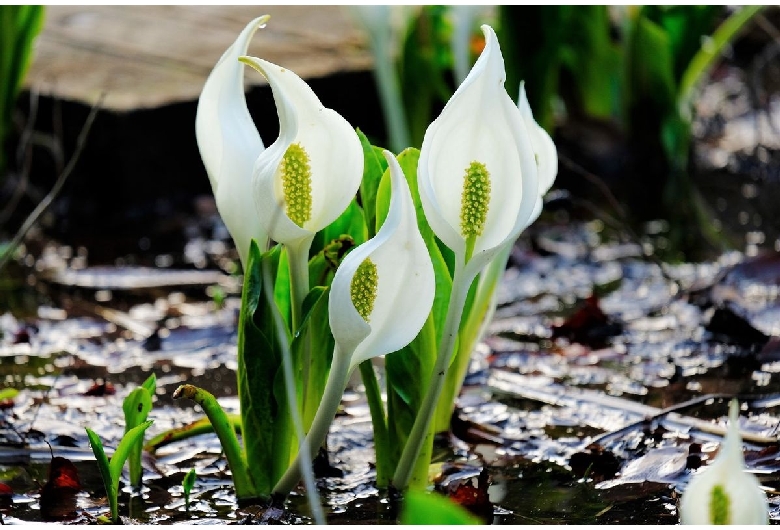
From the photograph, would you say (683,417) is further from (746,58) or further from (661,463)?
(746,58)

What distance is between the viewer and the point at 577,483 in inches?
44.8


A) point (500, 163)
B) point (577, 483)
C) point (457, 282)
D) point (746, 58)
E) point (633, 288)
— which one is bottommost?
point (577, 483)

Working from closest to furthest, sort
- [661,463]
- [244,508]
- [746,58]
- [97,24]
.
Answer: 1. [244,508]
2. [661,463]
3. [97,24]
4. [746,58]

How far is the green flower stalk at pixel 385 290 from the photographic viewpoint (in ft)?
2.85

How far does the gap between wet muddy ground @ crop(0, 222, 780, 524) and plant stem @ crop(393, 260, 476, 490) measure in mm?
78

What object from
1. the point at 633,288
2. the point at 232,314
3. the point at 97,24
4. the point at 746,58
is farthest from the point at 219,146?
the point at 746,58

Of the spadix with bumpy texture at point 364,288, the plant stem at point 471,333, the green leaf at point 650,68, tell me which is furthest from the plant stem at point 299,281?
the green leaf at point 650,68

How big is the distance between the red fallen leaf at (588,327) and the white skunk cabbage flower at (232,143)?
785 millimetres

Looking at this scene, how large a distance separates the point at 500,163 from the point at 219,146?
32 centimetres

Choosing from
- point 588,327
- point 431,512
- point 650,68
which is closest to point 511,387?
point 588,327

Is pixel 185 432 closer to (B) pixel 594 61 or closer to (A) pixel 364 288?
(A) pixel 364 288

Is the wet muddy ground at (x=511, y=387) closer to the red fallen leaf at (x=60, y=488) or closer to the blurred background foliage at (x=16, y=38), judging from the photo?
the red fallen leaf at (x=60, y=488)

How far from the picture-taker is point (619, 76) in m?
3.00

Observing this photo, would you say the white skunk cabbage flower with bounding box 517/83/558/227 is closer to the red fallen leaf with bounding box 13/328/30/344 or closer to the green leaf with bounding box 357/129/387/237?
the green leaf with bounding box 357/129/387/237
